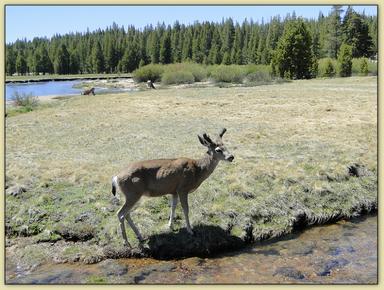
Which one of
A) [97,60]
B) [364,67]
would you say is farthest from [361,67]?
[97,60]

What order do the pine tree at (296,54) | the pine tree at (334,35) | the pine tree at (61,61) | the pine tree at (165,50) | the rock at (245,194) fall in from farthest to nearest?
the pine tree at (165,50)
the pine tree at (61,61)
the pine tree at (334,35)
the pine tree at (296,54)
the rock at (245,194)

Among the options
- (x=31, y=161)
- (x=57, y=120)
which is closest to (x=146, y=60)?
(x=57, y=120)

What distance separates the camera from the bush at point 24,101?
22.1 meters

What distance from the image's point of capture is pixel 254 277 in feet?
26.8

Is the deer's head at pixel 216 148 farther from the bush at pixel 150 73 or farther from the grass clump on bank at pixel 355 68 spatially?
the bush at pixel 150 73

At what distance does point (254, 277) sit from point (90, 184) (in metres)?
4.75

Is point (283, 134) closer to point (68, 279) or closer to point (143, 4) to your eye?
point (143, 4)

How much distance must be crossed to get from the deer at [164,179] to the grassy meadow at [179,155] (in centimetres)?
56

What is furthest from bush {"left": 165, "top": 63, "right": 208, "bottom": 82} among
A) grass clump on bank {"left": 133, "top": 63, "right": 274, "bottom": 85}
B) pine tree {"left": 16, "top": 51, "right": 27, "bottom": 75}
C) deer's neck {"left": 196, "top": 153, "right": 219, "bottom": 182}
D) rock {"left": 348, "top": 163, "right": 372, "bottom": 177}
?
deer's neck {"left": 196, "top": 153, "right": 219, "bottom": 182}

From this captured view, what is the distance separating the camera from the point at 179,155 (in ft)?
45.0

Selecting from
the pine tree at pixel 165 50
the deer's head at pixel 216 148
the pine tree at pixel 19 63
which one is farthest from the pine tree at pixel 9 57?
the pine tree at pixel 165 50

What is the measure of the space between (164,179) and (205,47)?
97091 mm

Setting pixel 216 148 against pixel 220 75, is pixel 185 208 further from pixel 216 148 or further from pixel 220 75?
pixel 220 75

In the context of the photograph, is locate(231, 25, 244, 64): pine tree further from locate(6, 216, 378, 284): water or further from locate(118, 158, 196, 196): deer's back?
locate(6, 216, 378, 284): water
